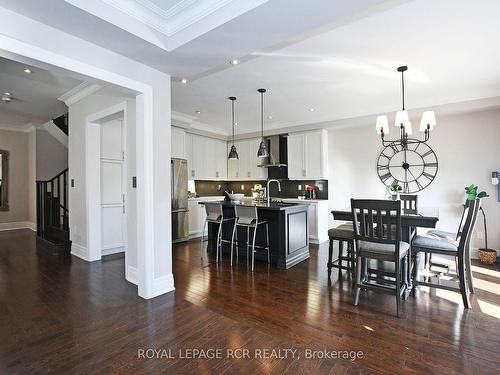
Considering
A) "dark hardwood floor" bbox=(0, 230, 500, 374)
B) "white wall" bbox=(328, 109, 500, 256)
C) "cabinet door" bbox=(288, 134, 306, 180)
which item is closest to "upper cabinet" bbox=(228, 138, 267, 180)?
"cabinet door" bbox=(288, 134, 306, 180)

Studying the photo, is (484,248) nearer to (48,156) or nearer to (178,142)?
(178,142)

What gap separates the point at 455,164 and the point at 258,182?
423 centimetres

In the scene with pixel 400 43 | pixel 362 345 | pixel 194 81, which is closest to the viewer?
pixel 362 345

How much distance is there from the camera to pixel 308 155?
237 inches

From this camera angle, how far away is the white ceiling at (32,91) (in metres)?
3.54

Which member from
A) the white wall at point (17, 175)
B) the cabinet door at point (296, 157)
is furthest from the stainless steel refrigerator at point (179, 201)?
the white wall at point (17, 175)

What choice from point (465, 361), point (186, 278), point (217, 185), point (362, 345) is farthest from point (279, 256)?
point (217, 185)

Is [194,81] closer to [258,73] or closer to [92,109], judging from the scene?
[258,73]

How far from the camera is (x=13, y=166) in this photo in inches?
279

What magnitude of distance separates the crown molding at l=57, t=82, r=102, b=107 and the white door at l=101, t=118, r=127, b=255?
0.51 m

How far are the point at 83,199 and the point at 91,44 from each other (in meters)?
2.70

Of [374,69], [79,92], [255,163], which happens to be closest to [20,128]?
[79,92]

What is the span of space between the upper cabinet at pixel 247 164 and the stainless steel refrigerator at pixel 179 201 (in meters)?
1.86

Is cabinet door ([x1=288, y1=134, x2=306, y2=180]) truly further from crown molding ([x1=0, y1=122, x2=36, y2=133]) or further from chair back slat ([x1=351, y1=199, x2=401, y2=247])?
crown molding ([x1=0, y1=122, x2=36, y2=133])
